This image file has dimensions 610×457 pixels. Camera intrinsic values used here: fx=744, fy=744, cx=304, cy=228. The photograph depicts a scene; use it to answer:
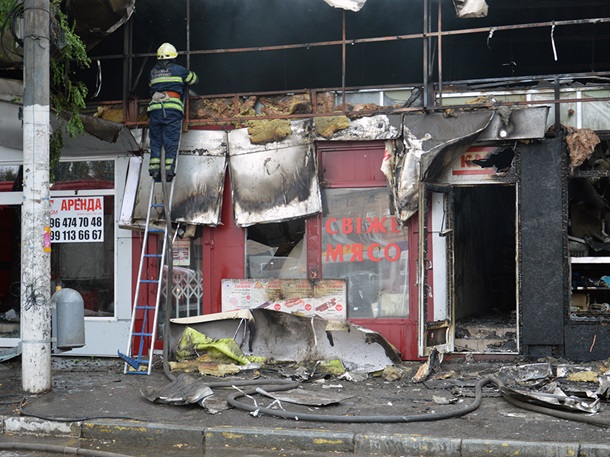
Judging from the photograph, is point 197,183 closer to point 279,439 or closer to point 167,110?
point 167,110

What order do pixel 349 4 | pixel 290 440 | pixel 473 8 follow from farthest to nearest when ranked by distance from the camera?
pixel 349 4
pixel 473 8
pixel 290 440

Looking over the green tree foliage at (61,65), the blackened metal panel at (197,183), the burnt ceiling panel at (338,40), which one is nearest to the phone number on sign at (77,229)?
the blackened metal panel at (197,183)

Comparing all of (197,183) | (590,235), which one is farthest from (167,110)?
(590,235)

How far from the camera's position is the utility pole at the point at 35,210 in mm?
9008

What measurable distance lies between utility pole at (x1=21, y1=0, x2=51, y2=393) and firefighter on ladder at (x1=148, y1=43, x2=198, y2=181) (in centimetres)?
204

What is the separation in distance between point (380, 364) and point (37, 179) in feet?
17.2

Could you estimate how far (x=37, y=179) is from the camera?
9062 millimetres

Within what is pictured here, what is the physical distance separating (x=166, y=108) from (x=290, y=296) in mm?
3353

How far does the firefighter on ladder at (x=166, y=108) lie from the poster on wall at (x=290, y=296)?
2032mm

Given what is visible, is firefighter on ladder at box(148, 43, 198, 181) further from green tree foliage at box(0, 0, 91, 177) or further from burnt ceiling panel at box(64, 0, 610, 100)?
burnt ceiling panel at box(64, 0, 610, 100)

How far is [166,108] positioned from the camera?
35.7 ft

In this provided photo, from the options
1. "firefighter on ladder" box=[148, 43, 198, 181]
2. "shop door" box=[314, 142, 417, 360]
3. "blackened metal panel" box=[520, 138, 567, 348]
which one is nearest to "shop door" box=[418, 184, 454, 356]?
"shop door" box=[314, 142, 417, 360]

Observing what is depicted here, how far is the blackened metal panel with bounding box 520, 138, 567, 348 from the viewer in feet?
34.8

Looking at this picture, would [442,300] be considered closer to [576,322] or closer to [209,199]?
[576,322]
